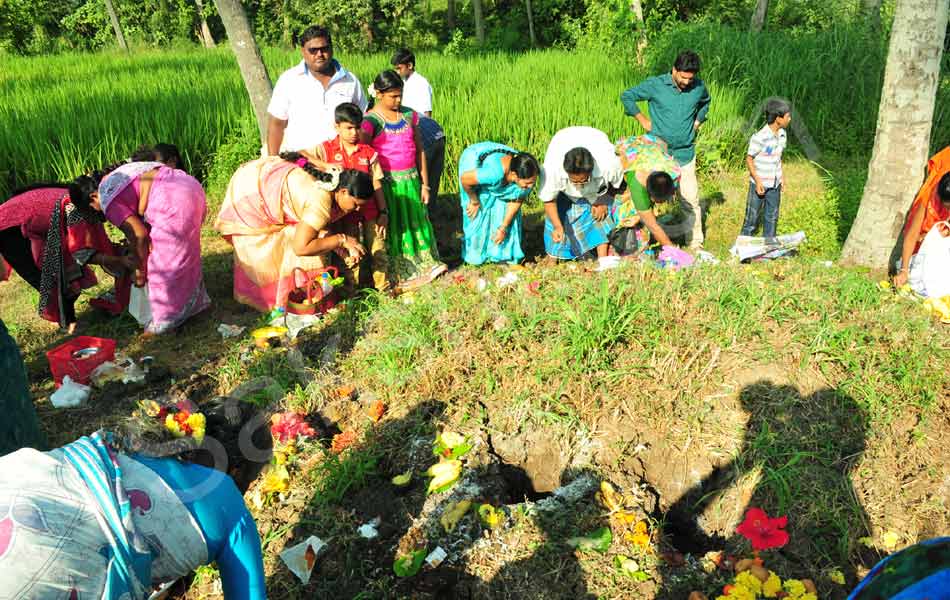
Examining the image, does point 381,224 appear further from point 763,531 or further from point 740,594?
point 740,594

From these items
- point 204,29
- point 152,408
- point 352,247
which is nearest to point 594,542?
point 152,408

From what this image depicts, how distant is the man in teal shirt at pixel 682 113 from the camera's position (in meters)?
4.77

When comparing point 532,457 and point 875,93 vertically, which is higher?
point 875,93

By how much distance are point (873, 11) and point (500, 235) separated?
7469 millimetres

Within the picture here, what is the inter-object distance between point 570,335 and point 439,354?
2.13 ft

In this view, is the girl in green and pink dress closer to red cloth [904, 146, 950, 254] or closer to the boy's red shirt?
the boy's red shirt

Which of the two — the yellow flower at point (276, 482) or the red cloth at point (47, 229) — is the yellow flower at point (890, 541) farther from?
the red cloth at point (47, 229)

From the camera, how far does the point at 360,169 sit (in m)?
4.00

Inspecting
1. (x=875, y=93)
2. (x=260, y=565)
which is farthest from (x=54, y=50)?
(x=260, y=565)

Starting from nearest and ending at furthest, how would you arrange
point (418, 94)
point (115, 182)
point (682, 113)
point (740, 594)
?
point (740, 594) → point (115, 182) → point (682, 113) → point (418, 94)

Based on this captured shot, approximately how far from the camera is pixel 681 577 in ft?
7.66

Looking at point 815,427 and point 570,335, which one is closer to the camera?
point 815,427

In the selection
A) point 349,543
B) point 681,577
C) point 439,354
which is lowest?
point 681,577

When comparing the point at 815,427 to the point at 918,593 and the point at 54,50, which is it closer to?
the point at 918,593
